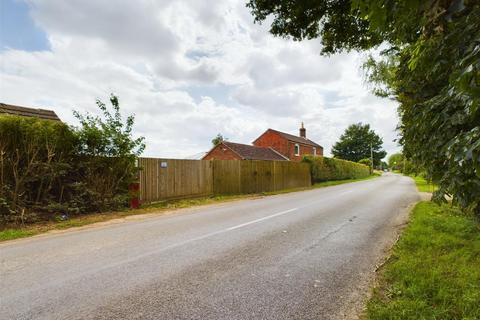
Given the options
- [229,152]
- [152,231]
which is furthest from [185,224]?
[229,152]

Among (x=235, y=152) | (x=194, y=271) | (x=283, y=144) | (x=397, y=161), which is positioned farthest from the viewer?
(x=283, y=144)

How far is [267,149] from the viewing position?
4069 cm

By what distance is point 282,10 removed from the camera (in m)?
7.18

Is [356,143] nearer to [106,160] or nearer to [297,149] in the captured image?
[297,149]

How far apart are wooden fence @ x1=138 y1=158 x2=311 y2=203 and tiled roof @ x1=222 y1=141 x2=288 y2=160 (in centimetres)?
986

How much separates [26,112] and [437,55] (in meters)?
14.4

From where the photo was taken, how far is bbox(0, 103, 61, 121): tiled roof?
37.3 feet

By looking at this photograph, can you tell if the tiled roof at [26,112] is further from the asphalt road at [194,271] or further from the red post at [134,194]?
the asphalt road at [194,271]

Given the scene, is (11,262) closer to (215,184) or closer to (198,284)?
(198,284)

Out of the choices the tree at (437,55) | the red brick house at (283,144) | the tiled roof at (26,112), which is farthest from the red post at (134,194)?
the red brick house at (283,144)

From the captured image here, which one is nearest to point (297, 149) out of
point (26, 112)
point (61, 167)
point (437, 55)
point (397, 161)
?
point (397, 161)

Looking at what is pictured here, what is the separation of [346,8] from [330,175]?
28086 mm

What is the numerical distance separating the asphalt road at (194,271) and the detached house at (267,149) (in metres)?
26.6

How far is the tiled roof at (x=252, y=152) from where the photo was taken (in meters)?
34.2
